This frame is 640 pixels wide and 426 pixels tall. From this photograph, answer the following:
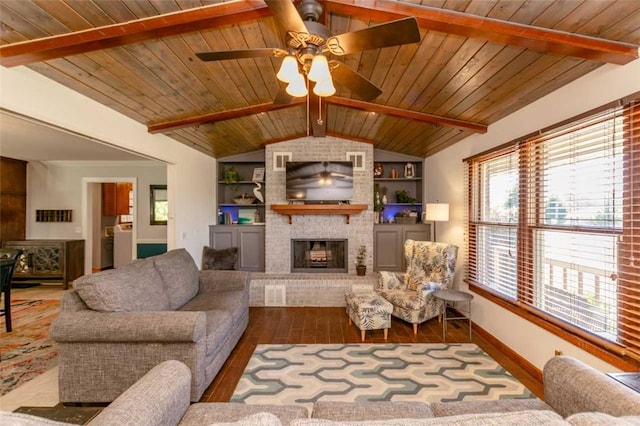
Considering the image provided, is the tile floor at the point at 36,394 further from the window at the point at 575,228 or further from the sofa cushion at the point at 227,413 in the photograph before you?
the window at the point at 575,228

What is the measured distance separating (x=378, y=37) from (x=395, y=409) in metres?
1.85

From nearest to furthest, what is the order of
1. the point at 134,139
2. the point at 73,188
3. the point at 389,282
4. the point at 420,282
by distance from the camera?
the point at 134,139 < the point at 420,282 < the point at 389,282 < the point at 73,188

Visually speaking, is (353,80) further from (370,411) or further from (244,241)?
(244,241)

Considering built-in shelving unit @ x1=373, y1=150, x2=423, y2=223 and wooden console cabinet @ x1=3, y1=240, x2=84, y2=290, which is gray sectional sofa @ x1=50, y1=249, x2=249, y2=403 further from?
wooden console cabinet @ x1=3, y1=240, x2=84, y2=290

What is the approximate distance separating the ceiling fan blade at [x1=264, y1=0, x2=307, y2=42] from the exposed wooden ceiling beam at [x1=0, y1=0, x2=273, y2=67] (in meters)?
0.39

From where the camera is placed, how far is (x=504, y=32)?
1.80 meters

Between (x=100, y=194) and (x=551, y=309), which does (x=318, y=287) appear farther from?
(x=100, y=194)

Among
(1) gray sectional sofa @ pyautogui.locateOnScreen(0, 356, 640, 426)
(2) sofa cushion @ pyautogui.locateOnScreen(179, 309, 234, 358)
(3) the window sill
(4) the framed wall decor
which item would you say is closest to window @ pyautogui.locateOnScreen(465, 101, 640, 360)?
(3) the window sill

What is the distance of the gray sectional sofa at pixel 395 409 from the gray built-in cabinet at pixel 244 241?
4081 millimetres

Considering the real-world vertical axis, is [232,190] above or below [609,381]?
above

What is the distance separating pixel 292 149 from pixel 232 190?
4.91ft

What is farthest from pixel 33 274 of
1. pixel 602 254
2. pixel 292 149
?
pixel 602 254

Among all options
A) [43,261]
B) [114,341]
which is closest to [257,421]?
[114,341]

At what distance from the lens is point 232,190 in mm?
5910
